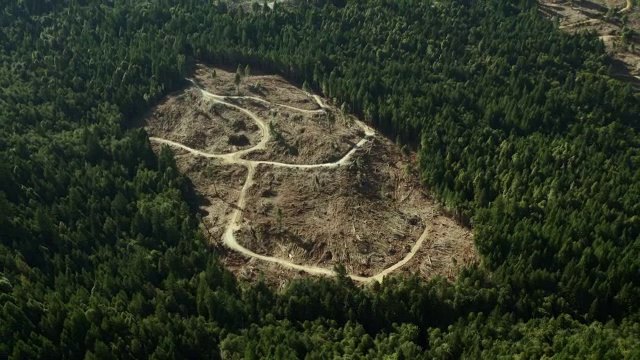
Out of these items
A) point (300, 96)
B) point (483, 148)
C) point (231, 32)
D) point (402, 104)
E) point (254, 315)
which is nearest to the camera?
point (254, 315)

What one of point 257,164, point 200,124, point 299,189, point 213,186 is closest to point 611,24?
point 299,189

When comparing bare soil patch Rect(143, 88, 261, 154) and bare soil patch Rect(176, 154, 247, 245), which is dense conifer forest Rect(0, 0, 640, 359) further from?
bare soil patch Rect(143, 88, 261, 154)

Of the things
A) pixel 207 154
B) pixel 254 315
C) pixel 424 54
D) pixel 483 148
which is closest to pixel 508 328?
pixel 254 315

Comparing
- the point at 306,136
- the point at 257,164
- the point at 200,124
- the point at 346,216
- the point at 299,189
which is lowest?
the point at 346,216

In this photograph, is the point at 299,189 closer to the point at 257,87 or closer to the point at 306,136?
the point at 306,136

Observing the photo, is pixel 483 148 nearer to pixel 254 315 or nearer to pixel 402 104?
pixel 402 104

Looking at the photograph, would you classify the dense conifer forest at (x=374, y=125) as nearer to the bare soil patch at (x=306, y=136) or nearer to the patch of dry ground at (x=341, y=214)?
the patch of dry ground at (x=341, y=214)

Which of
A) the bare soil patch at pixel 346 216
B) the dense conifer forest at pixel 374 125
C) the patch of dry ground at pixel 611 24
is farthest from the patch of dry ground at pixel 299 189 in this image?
the patch of dry ground at pixel 611 24
